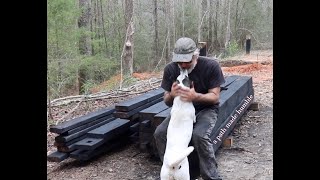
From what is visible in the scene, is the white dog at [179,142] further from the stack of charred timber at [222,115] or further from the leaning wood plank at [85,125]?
the leaning wood plank at [85,125]

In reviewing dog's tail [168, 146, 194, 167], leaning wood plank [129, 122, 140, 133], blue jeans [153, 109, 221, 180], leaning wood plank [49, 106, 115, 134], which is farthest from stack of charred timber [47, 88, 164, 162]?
dog's tail [168, 146, 194, 167]

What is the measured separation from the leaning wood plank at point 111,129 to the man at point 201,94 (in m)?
1.20

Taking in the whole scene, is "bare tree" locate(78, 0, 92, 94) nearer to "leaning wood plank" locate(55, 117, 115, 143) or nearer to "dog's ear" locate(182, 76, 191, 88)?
"leaning wood plank" locate(55, 117, 115, 143)

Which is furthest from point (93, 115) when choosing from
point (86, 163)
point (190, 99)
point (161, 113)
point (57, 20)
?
point (57, 20)

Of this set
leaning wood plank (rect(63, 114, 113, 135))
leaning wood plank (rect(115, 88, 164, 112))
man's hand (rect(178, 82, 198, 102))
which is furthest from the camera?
leaning wood plank (rect(115, 88, 164, 112))

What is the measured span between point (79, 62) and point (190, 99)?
33.3ft

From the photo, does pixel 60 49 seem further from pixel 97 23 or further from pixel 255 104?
pixel 97 23

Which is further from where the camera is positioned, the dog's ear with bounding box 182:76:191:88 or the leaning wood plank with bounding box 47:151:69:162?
the leaning wood plank with bounding box 47:151:69:162

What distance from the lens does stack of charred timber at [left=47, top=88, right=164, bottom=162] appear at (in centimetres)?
538

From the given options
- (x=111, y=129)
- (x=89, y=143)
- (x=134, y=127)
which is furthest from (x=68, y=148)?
(x=134, y=127)

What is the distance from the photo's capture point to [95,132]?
5570 mm

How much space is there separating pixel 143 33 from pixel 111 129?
1952 centimetres

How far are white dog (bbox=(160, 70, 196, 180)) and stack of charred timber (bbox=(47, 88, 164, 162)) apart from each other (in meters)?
1.74

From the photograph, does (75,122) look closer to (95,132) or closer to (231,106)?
(95,132)
